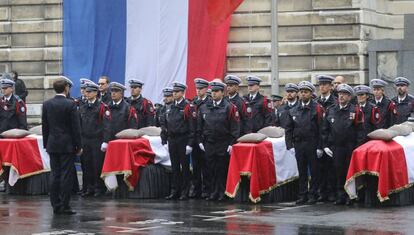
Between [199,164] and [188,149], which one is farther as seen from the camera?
[199,164]

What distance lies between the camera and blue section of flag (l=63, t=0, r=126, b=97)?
25297mm

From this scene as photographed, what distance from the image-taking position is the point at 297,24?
2722cm

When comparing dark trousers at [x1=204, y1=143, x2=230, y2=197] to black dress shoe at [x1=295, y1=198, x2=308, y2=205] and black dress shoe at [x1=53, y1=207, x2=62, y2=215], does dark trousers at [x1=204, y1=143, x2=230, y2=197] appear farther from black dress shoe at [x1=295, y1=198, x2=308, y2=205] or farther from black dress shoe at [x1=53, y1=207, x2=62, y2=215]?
black dress shoe at [x1=53, y1=207, x2=62, y2=215]

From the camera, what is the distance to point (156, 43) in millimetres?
25109

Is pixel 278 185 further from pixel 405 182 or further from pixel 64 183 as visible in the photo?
pixel 64 183

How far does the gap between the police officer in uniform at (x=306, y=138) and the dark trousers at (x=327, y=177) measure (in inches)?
5.5

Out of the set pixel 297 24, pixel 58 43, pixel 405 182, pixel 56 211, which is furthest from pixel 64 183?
pixel 58 43

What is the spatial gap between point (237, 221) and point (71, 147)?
8.72ft

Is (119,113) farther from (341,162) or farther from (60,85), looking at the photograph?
(341,162)

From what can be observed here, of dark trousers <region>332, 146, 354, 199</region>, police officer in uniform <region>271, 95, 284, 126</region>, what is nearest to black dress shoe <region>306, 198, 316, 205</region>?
dark trousers <region>332, 146, 354, 199</region>

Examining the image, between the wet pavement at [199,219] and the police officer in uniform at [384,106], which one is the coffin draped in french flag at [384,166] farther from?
the police officer in uniform at [384,106]

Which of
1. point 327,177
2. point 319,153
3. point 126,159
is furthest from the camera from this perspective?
point 126,159

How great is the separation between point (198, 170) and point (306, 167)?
2150 mm

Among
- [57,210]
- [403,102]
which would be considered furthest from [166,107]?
[403,102]
